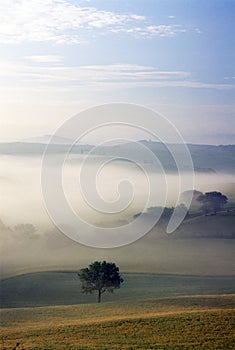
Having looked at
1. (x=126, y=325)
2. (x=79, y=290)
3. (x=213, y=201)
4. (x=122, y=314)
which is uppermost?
(x=213, y=201)

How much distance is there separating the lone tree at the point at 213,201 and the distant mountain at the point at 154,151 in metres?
0.53

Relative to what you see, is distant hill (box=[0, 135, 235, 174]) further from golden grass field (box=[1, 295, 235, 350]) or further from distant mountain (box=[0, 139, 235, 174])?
golden grass field (box=[1, 295, 235, 350])

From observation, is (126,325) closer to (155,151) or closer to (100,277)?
(100,277)

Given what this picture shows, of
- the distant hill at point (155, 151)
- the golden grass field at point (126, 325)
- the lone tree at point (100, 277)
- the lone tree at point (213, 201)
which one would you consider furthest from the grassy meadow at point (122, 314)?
the distant hill at point (155, 151)

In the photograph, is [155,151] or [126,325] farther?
[155,151]

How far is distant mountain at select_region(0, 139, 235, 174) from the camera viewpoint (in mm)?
8672

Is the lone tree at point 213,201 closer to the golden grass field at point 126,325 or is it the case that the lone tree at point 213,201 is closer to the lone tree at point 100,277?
the golden grass field at point 126,325

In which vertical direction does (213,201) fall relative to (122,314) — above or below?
above

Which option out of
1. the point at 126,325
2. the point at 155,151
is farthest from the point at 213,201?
the point at 126,325

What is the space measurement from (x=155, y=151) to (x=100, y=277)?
2.68 m

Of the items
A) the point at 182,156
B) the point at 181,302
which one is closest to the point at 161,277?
the point at 181,302

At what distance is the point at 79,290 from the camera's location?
368 inches

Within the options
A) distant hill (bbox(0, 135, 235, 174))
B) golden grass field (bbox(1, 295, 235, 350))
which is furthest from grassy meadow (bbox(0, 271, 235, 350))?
distant hill (bbox(0, 135, 235, 174))

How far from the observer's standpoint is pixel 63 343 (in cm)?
710
